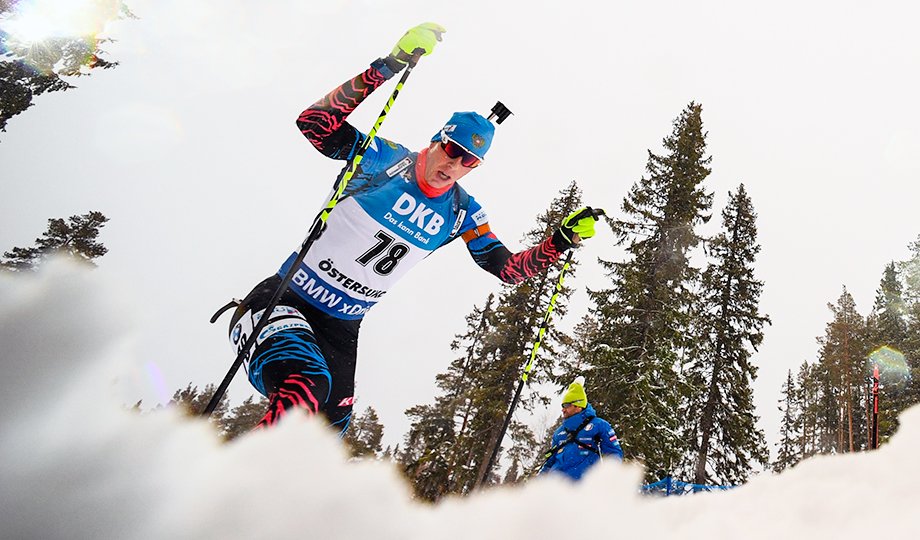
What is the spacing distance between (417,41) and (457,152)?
97 centimetres

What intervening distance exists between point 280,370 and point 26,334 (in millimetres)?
1971

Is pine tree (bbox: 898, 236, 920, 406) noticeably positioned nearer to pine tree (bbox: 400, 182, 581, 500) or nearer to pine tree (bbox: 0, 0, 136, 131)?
pine tree (bbox: 400, 182, 581, 500)

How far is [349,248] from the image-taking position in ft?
13.3

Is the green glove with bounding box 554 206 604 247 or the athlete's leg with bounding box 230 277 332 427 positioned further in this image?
the green glove with bounding box 554 206 604 247

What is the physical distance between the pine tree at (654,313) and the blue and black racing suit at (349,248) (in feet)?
40.1

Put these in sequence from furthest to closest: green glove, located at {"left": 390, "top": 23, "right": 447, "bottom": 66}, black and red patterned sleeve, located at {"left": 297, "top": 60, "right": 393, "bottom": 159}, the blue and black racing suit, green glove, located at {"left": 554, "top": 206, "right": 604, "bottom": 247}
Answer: green glove, located at {"left": 554, "top": 206, "right": 604, "bottom": 247}, green glove, located at {"left": 390, "top": 23, "right": 447, "bottom": 66}, black and red patterned sleeve, located at {"left": 297, "top": 60, "right": 393, "bottom": 159}, the blue and black racing suit

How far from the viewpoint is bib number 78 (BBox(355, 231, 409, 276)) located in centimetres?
410

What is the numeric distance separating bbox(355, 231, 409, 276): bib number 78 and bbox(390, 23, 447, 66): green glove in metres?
1.48

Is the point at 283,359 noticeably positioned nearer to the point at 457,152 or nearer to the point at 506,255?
the point at 457,152

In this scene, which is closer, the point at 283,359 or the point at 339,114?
the point at 283,359

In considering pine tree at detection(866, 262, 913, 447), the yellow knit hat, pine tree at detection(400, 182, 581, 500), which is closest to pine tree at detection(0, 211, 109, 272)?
pine tree at detection(400, 182, 581, 500)

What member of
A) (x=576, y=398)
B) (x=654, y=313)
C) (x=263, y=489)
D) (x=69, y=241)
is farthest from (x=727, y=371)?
(x=69, y=241)

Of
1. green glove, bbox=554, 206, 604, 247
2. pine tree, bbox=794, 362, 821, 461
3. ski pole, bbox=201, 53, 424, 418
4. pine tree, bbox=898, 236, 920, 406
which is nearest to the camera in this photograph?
ski pole, bbox=201, 53, 424, 418

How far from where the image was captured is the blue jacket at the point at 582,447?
7121 millimetres
